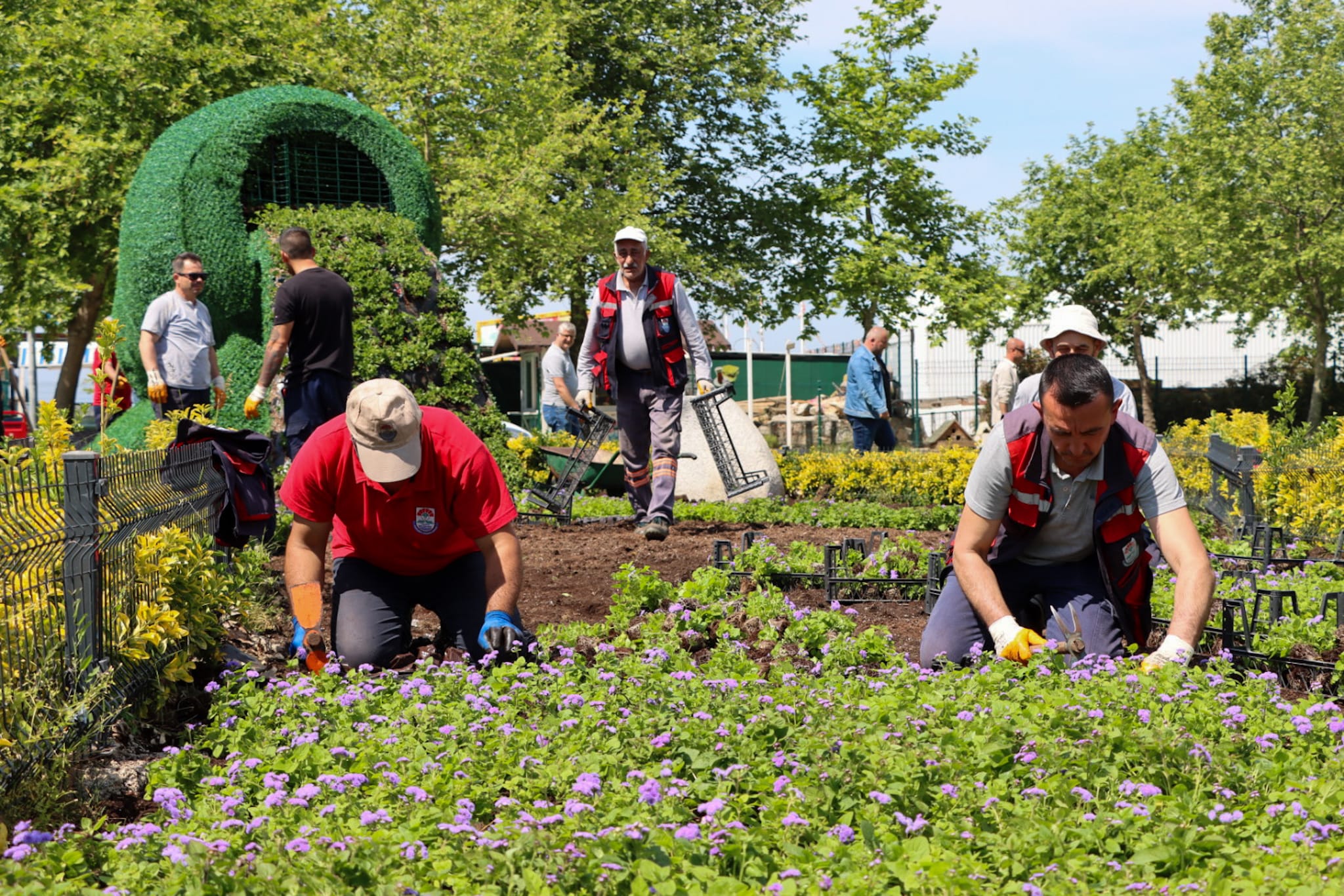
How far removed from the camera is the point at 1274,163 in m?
28.2

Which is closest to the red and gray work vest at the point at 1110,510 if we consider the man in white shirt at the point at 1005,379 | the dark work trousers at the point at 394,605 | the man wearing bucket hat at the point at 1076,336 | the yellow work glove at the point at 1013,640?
the yellow work glove at the point at 1013,640

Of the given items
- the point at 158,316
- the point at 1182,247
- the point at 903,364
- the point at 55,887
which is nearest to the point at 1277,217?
the point at 1182,247

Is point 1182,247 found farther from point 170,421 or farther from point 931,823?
point 931,823

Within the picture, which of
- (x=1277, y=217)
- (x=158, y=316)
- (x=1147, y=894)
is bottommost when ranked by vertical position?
(x=1147, y=894)

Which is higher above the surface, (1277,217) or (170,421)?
(1277,217)

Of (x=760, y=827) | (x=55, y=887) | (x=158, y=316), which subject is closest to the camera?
(x=55, y=887)

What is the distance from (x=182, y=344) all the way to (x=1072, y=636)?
21.9 feet

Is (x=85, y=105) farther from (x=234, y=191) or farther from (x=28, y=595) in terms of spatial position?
(x=28, y=595)

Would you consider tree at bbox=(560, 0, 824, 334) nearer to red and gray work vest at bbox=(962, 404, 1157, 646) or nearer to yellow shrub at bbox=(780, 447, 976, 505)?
yellow shrub at bbox=(780, 447, 976, 505)

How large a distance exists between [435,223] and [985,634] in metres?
9.24

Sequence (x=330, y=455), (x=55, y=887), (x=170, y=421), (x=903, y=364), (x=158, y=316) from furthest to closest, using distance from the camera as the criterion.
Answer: (x=903, y=364)
(x=158, y=316)
(x=170, y=421)
(x=330, y=455)
(x=55, y=887)

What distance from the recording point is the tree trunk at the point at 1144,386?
33781 millimetres

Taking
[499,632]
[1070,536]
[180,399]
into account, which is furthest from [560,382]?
[1070,536]

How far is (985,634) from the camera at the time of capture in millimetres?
4934
